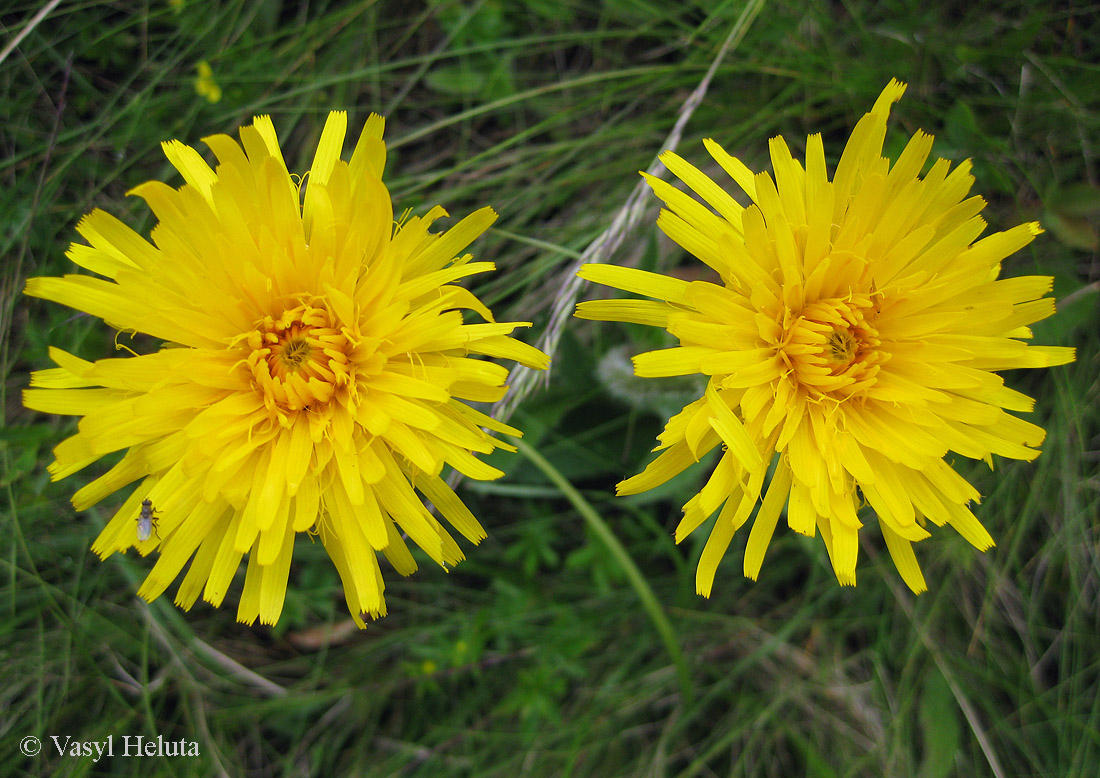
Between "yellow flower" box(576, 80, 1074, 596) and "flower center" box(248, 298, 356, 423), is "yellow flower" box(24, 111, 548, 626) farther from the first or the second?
"yellow flower" box(576, 80, 1074, 596)

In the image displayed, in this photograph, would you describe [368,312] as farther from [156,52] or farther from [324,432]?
[156,52]

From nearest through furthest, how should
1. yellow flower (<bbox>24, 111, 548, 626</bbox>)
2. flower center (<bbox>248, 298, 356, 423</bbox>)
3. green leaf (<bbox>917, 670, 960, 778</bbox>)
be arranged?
yellow flower (<bbox>24, 111, 548, 626</bbox>) → flower center (<bbox>248, 298, 356, 423</bbox>) → green leaf (<bbox>917, 670, 960, 778</bbox>)

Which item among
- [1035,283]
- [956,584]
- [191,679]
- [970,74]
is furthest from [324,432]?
[970,74]

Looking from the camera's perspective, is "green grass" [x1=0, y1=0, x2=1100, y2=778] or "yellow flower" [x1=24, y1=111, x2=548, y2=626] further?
"green grass" [x1=0, y1=0, x2=1100, y2=778]

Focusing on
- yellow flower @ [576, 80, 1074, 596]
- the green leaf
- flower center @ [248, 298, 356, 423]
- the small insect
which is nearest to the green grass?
the green leaf

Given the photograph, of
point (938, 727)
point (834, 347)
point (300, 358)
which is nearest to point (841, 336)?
point (834, 347)
